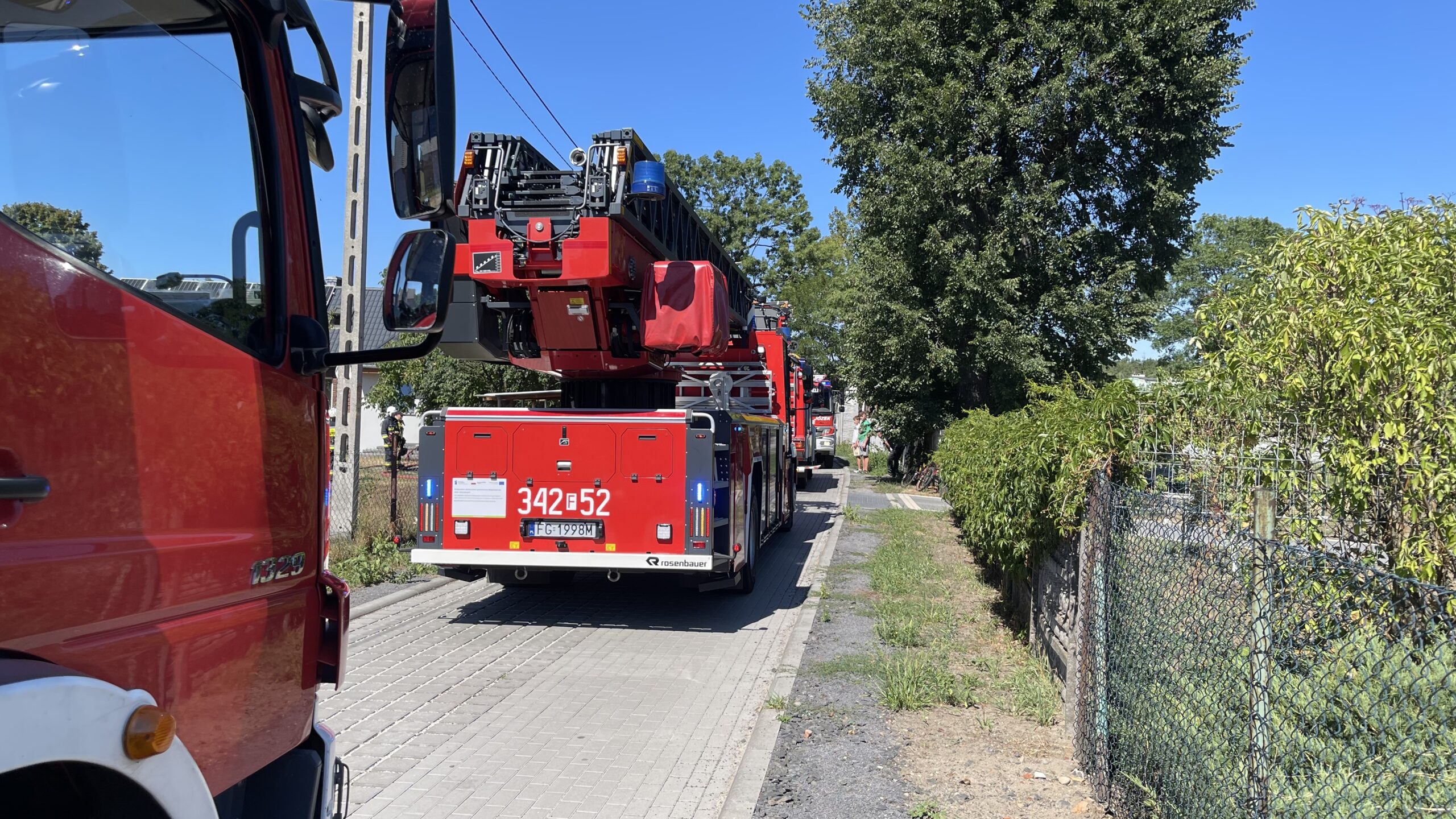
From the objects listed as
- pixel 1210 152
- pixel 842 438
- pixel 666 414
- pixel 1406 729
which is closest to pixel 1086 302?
pixel 1210 152

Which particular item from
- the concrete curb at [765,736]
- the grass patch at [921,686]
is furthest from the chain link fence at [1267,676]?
the concrete curb at [765,736]

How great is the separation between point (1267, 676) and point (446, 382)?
18778mm

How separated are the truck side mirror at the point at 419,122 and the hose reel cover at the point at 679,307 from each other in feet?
17.6

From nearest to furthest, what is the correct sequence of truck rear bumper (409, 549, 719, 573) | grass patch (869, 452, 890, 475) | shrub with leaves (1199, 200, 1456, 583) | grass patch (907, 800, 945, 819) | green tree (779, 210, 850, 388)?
shrub with leaves (1199, 200, 1456, 583), grass patch (907, 800, 945, 819), truck rear bumper (409, 549, 719, 573), grass patch (869, 452, 890, 475), green tree (779, 210, 850, 388)

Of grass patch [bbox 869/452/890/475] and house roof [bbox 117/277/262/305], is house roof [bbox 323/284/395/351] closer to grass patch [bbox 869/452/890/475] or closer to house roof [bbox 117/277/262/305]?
house roof [bbox 117/277/262/305]

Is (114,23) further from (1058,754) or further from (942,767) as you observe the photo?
(1058,754)

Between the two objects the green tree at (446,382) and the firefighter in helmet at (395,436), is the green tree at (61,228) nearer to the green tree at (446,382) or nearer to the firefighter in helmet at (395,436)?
the firefighter in helmet at (395,436)

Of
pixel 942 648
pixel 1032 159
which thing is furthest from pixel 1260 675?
pixel 1032 159

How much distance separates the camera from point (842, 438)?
53906 millimetres

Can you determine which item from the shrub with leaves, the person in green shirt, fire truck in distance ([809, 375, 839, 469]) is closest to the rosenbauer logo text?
the shrub with leaves

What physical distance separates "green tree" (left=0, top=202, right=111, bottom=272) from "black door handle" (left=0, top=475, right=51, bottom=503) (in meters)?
0.48

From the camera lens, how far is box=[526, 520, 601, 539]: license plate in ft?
26.7

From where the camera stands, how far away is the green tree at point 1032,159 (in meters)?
18.2

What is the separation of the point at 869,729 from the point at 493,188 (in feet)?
16.3
